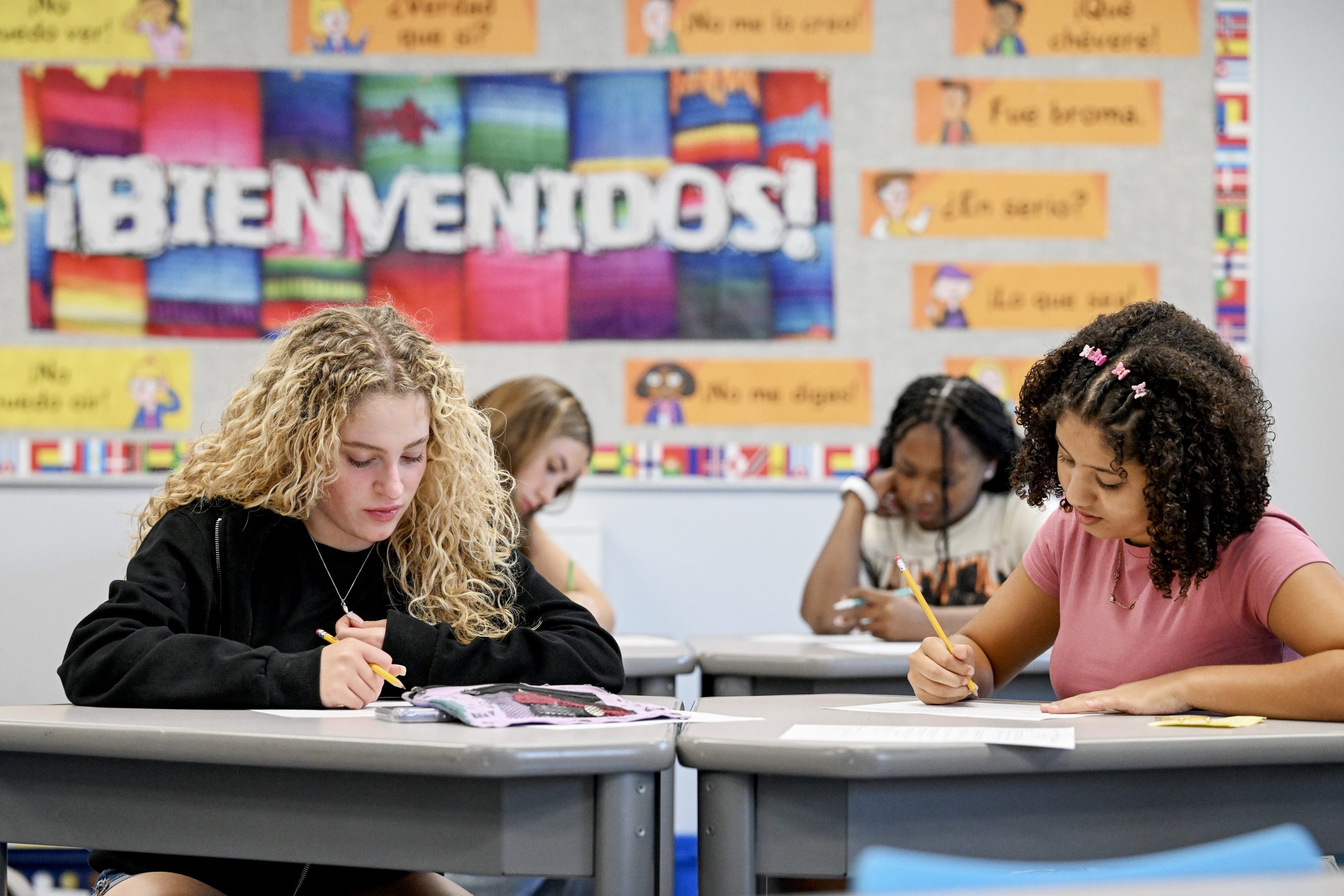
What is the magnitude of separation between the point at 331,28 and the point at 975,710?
109 inches

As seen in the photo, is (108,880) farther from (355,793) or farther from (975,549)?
(975,549)

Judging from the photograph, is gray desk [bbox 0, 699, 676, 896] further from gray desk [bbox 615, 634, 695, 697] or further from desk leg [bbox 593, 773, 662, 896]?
gray desk [bbox 615, 634, 695, 697]

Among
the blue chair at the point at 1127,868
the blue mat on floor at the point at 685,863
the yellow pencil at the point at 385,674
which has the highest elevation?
the blue chair at the point at 1127,868

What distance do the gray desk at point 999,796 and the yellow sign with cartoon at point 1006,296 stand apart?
2.33 meters

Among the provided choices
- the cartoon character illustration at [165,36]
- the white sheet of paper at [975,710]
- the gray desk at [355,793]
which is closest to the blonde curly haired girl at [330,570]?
the gray desk at [355,793]

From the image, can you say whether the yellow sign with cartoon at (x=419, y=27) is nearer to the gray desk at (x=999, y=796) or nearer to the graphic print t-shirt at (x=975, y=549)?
the graphic print t-shirt at (x=975, y=549)

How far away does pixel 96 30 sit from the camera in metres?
3.48

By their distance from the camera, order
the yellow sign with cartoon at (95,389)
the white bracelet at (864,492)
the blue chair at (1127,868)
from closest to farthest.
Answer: the blue chair at (1127,868)
the white bracelet at (864,492)
the yellow sign with cartoon at (95,389)

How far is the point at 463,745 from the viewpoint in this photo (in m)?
1.12

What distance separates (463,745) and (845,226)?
2.61 m

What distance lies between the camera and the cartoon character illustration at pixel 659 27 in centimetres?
349

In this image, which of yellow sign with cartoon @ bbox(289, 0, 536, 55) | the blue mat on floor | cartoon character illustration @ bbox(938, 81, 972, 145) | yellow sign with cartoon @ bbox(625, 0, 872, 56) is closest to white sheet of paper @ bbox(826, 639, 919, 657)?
the blue mat on floor

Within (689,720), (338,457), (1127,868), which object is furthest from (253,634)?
(1127,868)

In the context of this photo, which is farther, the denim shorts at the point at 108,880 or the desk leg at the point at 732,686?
the desk leg at the point at 732,686
